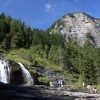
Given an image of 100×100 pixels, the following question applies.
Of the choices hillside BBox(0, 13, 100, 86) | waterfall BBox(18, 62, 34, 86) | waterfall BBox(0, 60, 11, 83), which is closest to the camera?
waterfall BBox(0, 60, 11, 83)

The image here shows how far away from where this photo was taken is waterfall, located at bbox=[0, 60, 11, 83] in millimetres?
94062

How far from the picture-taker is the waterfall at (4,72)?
309 ft

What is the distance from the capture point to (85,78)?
120188 mm

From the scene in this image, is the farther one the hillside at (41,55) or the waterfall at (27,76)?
the hillside at (41,55)

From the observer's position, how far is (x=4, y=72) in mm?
95500

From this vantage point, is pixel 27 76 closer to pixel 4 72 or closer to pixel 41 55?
pixel 4 72

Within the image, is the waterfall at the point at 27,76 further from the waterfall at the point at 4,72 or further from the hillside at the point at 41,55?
the hillside at the point at 41,55

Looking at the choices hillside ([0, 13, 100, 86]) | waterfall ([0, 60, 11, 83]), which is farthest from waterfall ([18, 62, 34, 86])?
hillside ([0, 13, 100, 86])

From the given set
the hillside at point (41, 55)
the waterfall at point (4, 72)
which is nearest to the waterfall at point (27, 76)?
the waterfall at point (4, 72)

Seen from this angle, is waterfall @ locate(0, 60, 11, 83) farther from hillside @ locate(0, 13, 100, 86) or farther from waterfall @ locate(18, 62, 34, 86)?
hillside @ locate(0, 13, 100, 86)

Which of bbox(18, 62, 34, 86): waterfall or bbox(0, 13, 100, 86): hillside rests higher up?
bbox(0, 13, 100, 86): hillside

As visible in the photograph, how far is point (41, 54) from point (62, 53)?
14108 millimetres

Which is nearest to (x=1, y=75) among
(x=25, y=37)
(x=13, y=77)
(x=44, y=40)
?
(x=13, y=77)

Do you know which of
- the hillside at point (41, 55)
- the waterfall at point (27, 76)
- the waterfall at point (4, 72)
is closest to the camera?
the waterfall at point (4, 72)
